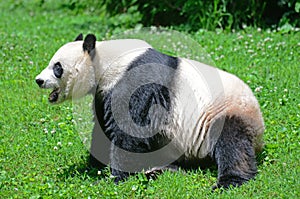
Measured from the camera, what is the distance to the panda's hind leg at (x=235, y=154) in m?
5.08

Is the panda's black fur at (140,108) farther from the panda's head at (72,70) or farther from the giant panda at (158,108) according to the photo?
the panda's head at (72,70)

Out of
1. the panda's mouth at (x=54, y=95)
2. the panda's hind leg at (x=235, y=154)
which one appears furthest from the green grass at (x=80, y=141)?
the panda's mouth at (x=54, y=95)

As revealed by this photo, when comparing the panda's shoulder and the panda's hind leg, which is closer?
the panda's hind leg

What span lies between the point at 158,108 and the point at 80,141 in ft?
4.06

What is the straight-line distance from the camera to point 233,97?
536 cm

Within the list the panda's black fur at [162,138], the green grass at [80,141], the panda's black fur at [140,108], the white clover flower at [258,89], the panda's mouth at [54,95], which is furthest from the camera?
the white clover flower at [258,89]

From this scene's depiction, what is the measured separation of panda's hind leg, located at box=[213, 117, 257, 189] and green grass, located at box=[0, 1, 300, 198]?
0.12m

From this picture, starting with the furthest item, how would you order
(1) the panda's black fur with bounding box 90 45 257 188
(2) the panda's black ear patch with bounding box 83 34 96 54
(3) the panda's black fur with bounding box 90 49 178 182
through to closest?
1. (2) the panda's black ear patch with bounding box 83 34 96 54
2. (3) the panda's black fur with bounding box 90 49 178 182
3. (1) the panda's black fur with bounding box 90 45 257 188

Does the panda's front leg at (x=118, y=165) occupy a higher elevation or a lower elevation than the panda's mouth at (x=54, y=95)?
lower

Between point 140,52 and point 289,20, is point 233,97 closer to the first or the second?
point 140,52

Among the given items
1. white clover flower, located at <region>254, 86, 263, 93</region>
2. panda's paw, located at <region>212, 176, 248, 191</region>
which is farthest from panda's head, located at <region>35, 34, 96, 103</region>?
white clover flower, located at <region>254, 86, 263, 93</region>

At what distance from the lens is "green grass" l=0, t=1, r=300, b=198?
197 inches

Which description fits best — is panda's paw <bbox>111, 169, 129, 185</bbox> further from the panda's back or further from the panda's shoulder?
the panda's shoulder

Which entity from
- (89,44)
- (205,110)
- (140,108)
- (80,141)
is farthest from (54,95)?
(205,110)
